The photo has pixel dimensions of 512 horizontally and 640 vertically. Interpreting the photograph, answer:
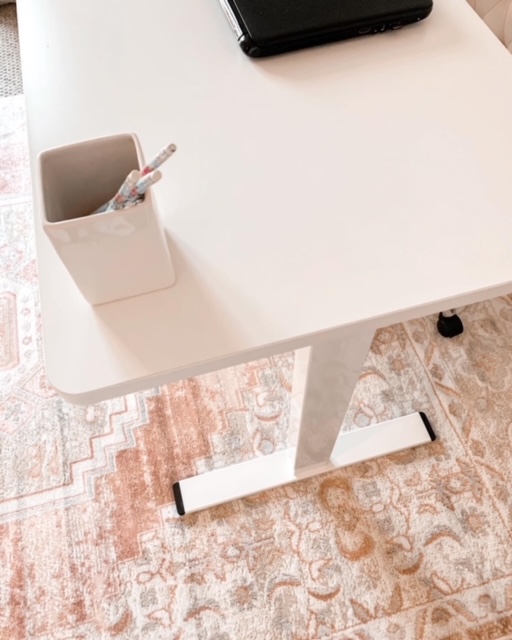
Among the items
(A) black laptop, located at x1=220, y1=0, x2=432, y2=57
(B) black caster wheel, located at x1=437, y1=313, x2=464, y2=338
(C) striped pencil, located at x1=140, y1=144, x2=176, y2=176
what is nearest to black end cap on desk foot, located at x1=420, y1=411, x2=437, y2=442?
(B) black caster wheel, located at x1=437, y1=313, x2=464, y2=338

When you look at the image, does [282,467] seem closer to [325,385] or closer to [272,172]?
[325,385]

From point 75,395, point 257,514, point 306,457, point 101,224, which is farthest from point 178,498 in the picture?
point 101,224

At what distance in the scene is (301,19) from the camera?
0.69 meters

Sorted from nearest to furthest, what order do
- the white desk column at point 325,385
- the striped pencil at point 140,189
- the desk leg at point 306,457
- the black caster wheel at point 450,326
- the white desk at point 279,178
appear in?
the striped pencil at point 140,189 → the white desk at point 279,178 → the white desk column at point 325,385 → the desk leg at point 306,457 → the black caster wheel at point 450,326

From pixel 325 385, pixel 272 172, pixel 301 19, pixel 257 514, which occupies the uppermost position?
pixel 301 19

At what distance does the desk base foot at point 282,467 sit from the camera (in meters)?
1.13

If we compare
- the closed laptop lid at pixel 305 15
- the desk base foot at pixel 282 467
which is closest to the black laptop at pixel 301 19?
the closed laptop lid at pixel 305 15

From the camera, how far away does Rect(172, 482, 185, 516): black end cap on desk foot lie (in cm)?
112

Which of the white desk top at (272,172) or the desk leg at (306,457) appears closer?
the white desk top at (272,172)

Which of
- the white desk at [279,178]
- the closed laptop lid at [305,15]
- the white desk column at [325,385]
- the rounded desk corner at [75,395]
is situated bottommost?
the white desk column at [325,385]

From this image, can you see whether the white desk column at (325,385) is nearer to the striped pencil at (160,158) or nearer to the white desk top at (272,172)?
the white desk top at (272,172)

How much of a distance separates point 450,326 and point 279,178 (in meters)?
0.83

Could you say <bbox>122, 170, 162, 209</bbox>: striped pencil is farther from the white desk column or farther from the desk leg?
the desk leg

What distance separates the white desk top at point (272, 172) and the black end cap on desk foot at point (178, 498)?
27.1 inches
